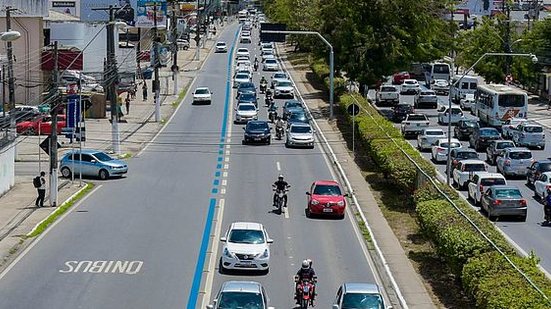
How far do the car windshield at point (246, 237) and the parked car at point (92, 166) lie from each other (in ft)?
61.7

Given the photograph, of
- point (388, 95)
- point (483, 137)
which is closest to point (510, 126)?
point (483, 137)

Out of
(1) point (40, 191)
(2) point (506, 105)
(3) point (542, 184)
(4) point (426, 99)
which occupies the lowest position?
(1) point (40, 191)

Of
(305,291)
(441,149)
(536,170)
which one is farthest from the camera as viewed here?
(441,149)

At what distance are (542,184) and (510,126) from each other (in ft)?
66.4

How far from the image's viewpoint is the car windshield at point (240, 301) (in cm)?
2400

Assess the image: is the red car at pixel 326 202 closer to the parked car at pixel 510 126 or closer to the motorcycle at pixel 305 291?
the motorcycle at pixel 305 291

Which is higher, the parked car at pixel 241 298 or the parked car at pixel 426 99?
the parked car at pixel 426 99

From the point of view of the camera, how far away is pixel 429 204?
33.2 meters

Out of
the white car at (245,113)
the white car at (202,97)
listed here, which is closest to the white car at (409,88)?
the white car at (202,97)

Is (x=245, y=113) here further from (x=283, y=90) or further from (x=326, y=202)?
(x=326, y=202)

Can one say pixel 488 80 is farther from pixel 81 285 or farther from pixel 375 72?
pixel 81 285

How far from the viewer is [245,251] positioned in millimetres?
30969

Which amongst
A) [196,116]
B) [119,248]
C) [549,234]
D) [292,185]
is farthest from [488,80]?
[119,248]

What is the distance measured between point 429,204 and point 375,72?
43.1m
